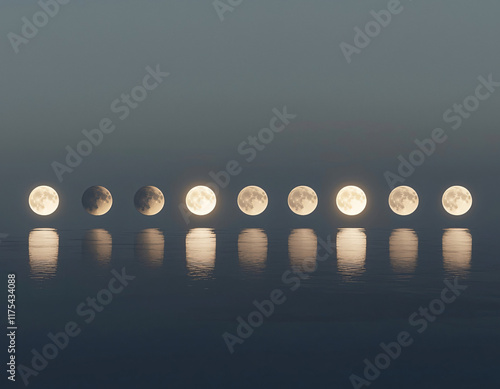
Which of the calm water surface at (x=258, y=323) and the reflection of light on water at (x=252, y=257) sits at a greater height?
the reflection of light on water at (x=252, y=257)

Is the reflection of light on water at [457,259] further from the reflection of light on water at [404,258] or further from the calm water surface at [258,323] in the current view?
the reflection of light on water at [404,258]

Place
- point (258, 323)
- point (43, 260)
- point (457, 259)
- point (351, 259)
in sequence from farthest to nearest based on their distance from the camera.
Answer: point (457, 259)
point (351, 259)
point (43, 260)
point (258, 323)

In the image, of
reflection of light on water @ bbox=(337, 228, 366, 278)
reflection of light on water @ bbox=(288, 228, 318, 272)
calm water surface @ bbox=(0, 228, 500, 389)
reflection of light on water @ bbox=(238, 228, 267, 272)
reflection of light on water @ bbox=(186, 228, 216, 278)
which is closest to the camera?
calm water surface @ bbox=(0, 228, 500, 389)

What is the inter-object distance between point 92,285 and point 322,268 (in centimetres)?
1805

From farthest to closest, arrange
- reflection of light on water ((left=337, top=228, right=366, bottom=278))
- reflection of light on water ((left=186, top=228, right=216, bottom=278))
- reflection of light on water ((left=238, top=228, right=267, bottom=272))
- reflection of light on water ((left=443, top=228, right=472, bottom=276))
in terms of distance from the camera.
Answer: reflection of light on water ((left=238, top=228, right=267, bottom=272)) → reflection of light on water ((left=443, top=228, right=472, bottom=276)) → reflection of light on water ((left=337, top=228, right=366, bottom=278)) → reflection of light on water ((left=186, top=228, right=216, bottom=278))

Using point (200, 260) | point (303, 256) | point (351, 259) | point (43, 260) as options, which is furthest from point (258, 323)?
point (43, 260)

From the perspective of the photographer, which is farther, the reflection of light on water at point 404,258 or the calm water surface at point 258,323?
the reflection of light on water at point 404,258

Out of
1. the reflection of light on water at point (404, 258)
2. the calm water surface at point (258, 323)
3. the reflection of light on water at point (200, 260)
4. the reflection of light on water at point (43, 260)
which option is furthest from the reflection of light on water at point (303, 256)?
the reflection of light on water at point (43, 260)

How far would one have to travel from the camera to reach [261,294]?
33.8 meters

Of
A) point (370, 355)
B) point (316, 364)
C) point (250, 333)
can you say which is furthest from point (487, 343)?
point (250, 333)

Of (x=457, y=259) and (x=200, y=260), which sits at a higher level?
(x=457, y=259)

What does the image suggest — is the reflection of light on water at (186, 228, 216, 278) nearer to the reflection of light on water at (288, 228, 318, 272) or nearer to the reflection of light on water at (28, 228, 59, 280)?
the reflection of light on water at (288, 228, 318, 272)

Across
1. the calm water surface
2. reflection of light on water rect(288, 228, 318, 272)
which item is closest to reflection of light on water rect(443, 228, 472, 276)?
the calm water surface

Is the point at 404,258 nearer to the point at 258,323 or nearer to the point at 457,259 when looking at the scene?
the point at 457,259
